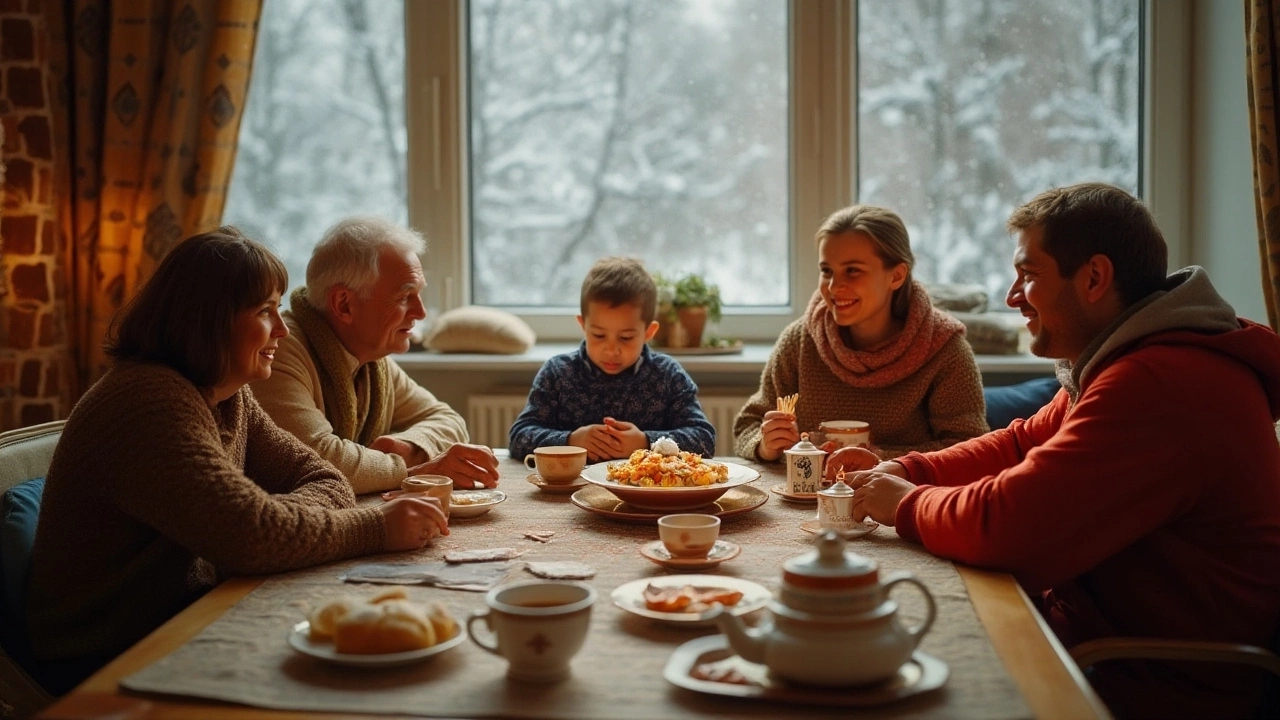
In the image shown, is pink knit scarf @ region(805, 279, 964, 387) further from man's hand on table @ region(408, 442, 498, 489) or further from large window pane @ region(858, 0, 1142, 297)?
large window pane @ region(858, 0, 1142, 297)

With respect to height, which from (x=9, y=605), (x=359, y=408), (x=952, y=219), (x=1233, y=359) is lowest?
(x=9, y=605)

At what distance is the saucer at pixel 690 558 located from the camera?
1.69 metres

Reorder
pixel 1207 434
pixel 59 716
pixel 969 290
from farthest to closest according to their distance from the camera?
1. pixel 969 290
2. pixel 1207 434
3. pixel 59 716

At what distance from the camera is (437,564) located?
1.72 m

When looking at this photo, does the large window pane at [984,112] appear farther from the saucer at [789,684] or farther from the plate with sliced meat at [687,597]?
the saucer at [789,684]

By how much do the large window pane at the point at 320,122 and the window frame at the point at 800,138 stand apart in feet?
0.37

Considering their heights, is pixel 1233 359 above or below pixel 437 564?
above

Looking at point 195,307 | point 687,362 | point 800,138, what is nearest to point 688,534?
point 195,307

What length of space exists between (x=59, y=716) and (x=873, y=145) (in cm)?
335

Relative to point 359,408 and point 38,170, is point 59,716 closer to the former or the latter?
point 359,408

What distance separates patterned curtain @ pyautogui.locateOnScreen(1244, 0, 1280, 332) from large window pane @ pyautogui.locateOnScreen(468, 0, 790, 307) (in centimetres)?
154

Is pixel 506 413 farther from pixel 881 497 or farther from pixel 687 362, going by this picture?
pixel 881 497

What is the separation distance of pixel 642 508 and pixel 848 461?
43cm

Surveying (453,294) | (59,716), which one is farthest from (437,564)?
(453,294)
